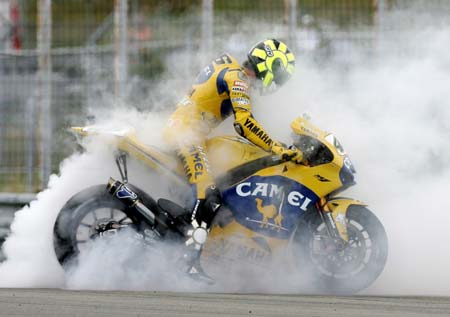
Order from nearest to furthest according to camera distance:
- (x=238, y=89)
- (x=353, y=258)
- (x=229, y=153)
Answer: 1. (x=353, y=258)
2. (x=238, y=89)
3. (x=229, y=153)

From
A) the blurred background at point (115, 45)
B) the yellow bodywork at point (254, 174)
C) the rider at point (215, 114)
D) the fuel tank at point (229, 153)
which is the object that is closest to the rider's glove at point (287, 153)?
the rider at point (215, 114)

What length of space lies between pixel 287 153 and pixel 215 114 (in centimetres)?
A: 75

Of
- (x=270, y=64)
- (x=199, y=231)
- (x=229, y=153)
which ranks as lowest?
(x=199, y=231)

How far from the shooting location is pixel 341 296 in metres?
8.80

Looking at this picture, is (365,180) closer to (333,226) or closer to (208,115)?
(333,226)

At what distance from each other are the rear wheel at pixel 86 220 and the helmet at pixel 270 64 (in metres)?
1.53

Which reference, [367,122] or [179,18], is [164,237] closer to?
[367,122]

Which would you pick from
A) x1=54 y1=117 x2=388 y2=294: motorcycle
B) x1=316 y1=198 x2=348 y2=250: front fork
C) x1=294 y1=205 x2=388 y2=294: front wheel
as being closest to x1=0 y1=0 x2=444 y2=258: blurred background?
x1=54 y1=117 x2=388 y2=294: motorcycle

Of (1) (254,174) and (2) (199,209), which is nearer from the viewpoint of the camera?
(2) (199,209)

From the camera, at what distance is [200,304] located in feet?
26.1

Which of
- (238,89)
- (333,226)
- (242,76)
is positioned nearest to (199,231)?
(333,226)

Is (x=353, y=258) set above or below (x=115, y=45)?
below

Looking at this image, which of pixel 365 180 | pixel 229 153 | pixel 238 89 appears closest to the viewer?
pixel 238 89

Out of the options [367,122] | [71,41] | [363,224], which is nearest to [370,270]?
[363,224]
